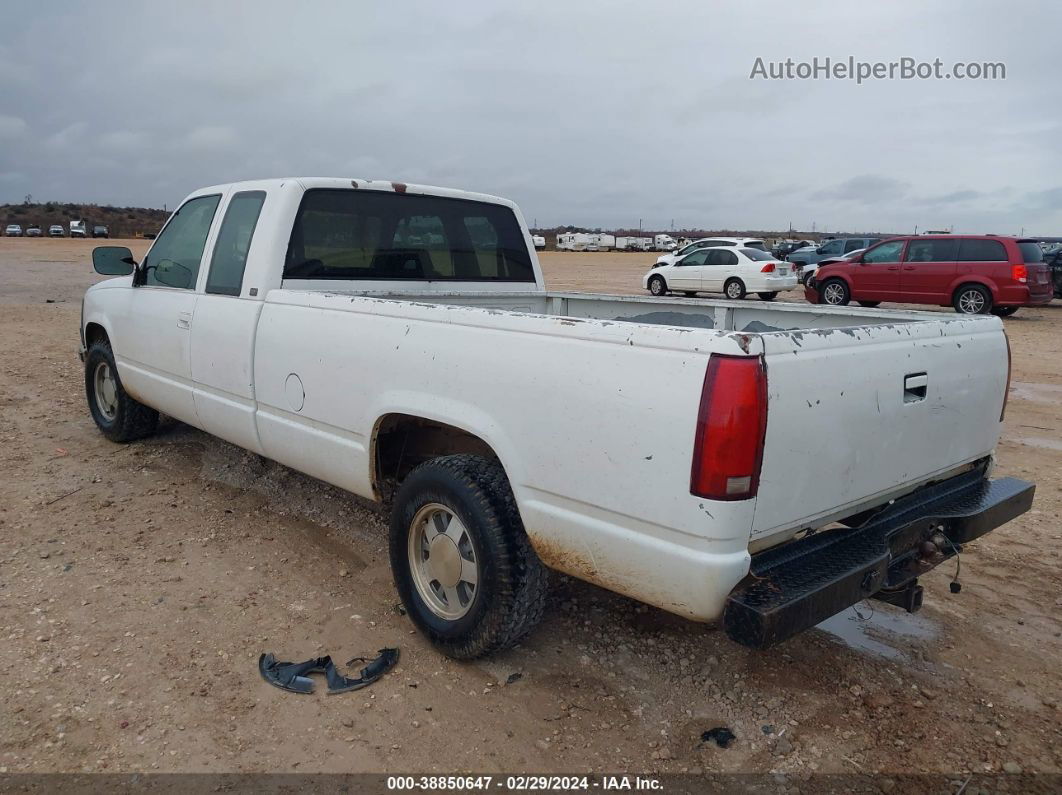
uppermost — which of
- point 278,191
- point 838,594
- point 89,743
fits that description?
point 278,191

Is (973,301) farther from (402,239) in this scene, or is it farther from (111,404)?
(111,404)

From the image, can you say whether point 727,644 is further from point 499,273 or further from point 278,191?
point 278,191

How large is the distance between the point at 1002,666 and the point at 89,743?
3521mm

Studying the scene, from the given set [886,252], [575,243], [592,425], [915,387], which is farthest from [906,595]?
[575,243]

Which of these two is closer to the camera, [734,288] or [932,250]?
[932,250]

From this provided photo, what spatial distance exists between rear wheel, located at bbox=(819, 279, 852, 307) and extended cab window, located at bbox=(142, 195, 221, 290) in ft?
53.0

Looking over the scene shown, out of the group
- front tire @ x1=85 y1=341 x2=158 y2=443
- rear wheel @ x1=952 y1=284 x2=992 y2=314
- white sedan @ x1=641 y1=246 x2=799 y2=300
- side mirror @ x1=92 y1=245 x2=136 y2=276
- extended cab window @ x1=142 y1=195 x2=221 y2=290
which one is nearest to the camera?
extended cab window @ x1=142 y1=195 x2=221 y2=290

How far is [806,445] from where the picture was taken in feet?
Result: 8.08

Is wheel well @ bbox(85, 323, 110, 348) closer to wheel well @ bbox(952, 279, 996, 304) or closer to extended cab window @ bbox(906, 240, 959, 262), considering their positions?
wheel well @ bbox(952, 279, 996, 304)

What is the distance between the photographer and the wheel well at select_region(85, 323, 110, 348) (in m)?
6.08

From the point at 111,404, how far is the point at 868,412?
18.5 ft

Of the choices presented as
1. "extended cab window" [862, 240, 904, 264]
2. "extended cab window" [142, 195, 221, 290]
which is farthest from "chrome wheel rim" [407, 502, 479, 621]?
"extended cab window" [862, 240, 904, 264]

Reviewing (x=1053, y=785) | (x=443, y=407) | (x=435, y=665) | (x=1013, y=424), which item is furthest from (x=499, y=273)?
(x=1013, y=424)

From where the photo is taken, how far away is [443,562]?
10.6ft
